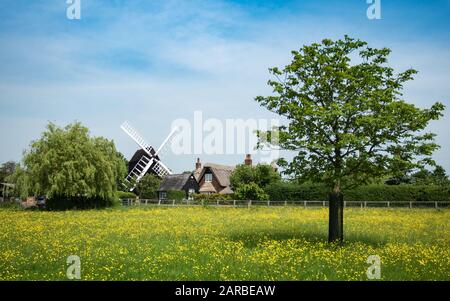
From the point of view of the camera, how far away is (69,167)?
45094mm

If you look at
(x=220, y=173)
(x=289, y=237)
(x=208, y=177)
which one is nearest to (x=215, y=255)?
(x=289, y=237)

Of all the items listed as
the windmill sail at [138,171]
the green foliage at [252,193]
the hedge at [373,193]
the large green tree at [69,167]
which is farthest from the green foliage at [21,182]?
the hedge at [373,193]

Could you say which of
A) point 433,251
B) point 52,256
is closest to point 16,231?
point 52,256

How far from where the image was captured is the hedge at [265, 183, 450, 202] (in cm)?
5312

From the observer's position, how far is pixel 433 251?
16250 millimetres

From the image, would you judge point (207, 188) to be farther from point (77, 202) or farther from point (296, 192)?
point (77, 202)

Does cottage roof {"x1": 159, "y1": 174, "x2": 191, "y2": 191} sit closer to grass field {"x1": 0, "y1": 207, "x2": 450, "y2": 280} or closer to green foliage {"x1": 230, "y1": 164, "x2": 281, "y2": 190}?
green foliage {"x1": 230, "y1": 164, "x2": 281, "y2": 190}

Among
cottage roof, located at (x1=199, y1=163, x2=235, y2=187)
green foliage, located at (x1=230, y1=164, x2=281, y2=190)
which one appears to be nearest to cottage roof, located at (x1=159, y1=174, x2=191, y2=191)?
cottage roof, located at (x1=199, y1=163, x2=235, y2=187)

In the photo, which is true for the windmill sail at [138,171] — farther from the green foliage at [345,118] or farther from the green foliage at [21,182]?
the green foliage at [345,118]

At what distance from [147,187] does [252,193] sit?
24.9 m

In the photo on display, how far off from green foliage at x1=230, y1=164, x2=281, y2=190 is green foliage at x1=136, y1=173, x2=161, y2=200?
1640 cm

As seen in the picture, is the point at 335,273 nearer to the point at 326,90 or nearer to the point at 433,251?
the point at 433,251

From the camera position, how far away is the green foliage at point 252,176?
213ft
